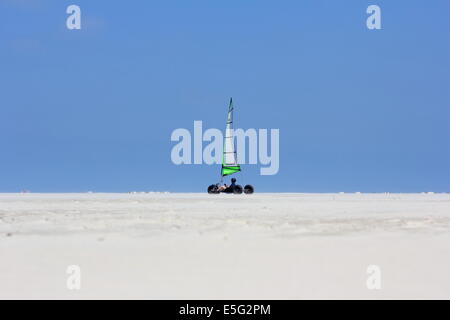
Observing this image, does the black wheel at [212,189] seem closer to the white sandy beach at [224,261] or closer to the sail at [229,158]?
the sail at [229,158]

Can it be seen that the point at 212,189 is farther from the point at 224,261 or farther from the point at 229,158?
the point at 224,261

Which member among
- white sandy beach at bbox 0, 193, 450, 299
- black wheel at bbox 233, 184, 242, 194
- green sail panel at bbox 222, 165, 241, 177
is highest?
green sail panel at bbox 222, 165, 241, 177

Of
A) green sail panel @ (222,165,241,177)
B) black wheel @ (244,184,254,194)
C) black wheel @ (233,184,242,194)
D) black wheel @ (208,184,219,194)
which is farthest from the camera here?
green sail panel @ (222,165,241,177)

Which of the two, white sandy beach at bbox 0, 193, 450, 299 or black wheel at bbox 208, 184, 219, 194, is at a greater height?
black wheel at bbox 208, 184, 219, 194

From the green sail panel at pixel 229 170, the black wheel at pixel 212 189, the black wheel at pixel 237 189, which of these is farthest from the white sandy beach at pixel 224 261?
the green sail panel at pixel 229 170

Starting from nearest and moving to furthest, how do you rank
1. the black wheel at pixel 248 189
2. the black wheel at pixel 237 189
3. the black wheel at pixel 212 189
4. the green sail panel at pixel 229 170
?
1. the black wheel at pixel 237 189
2. the black wheel at pixel 248 189
3. the black wheel at pixel 212 189
4. the green sail panel at pixel 229 170

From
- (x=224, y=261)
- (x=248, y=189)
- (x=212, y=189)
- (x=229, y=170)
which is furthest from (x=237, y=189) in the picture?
(x=224, y=261)

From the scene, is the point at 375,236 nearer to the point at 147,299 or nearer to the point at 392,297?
the point at 392,297

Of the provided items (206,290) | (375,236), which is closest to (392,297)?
(206,290)

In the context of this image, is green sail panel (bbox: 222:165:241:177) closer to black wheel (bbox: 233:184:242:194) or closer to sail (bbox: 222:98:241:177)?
sail (bbox: 222:98:241:177)

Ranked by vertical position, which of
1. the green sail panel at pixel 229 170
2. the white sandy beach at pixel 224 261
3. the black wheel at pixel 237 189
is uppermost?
the green sail panel at pixel 229 170

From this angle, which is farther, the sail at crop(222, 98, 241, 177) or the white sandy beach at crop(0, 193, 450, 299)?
the sail at crop(222, 98, 241, 177)

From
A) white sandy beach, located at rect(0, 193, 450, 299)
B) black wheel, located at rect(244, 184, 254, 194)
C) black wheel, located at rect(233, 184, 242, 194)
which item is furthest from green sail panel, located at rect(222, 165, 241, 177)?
white sandy beach, located at rect(0, 193, 450, 299)

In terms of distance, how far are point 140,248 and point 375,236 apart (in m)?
4.71
